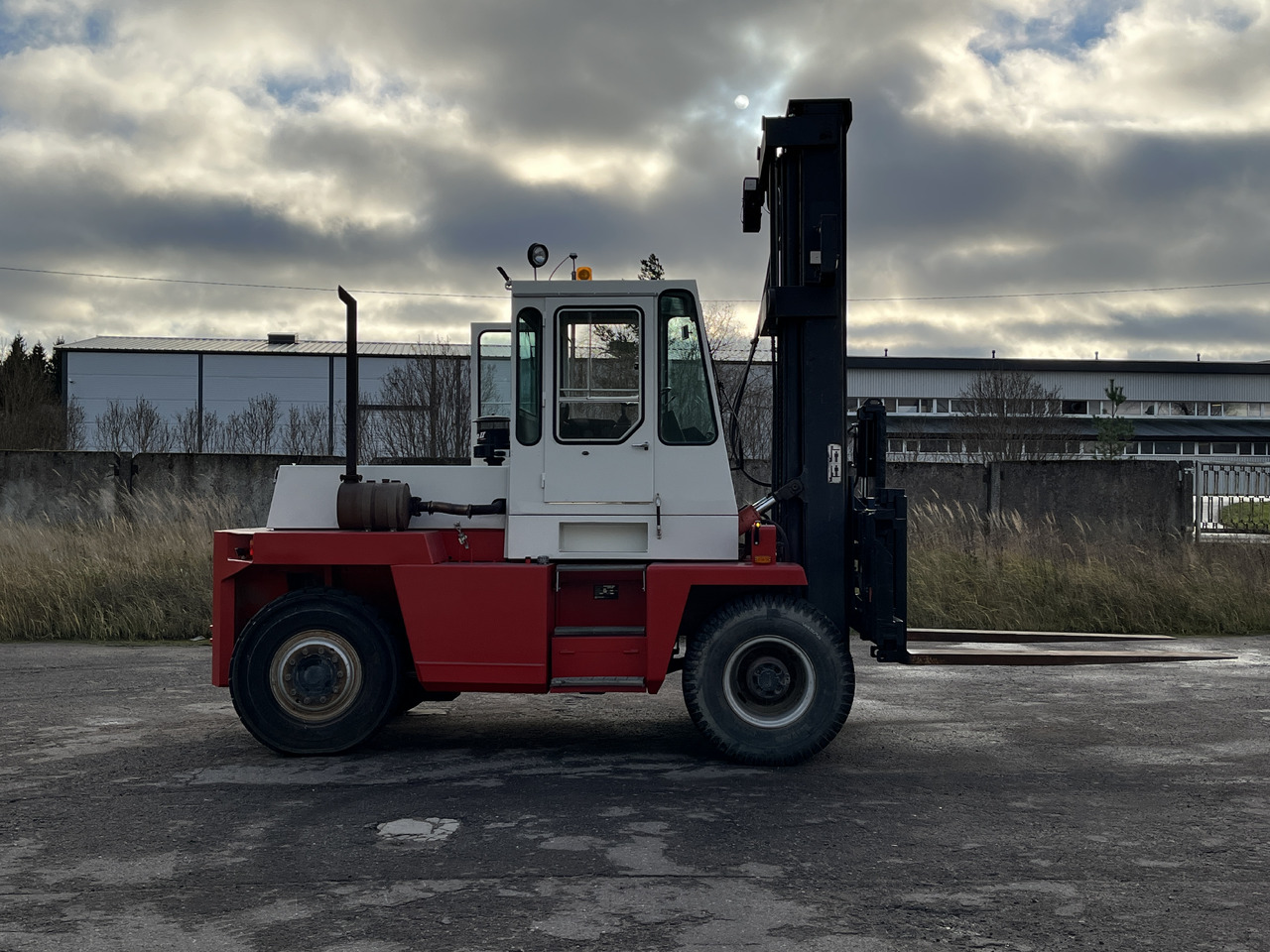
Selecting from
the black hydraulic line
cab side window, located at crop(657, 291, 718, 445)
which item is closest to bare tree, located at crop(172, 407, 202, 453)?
the black hydraulic line

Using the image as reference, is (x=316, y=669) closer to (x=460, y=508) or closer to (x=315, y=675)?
(x=315, y=675)

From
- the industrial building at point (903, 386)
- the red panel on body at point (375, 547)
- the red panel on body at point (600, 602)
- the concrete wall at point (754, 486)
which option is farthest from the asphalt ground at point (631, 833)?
the industrial building at point (903, 386)

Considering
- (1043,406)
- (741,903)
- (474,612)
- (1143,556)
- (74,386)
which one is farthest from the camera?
(74,386)

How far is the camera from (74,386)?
5434 cm

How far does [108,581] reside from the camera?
12867mm

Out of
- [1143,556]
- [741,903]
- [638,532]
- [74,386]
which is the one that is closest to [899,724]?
[638,532]

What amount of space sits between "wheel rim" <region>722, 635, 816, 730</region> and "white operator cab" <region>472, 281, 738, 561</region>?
61 cm

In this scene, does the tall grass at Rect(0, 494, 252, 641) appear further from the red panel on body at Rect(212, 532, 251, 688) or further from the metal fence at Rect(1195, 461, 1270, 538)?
the metal fence at Rect(1195, 461, 1270, 538)

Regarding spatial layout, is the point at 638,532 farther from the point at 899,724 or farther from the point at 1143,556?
the point at 1143,556

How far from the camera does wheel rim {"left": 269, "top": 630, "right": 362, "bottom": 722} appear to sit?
659 centimetres

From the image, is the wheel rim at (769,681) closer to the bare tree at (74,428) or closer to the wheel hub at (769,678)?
the wheel hub at (769,678)

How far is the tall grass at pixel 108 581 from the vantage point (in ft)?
39.8

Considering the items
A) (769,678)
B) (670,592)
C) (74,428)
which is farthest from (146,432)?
(769,678)

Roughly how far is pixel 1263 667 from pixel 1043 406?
3085 cm
